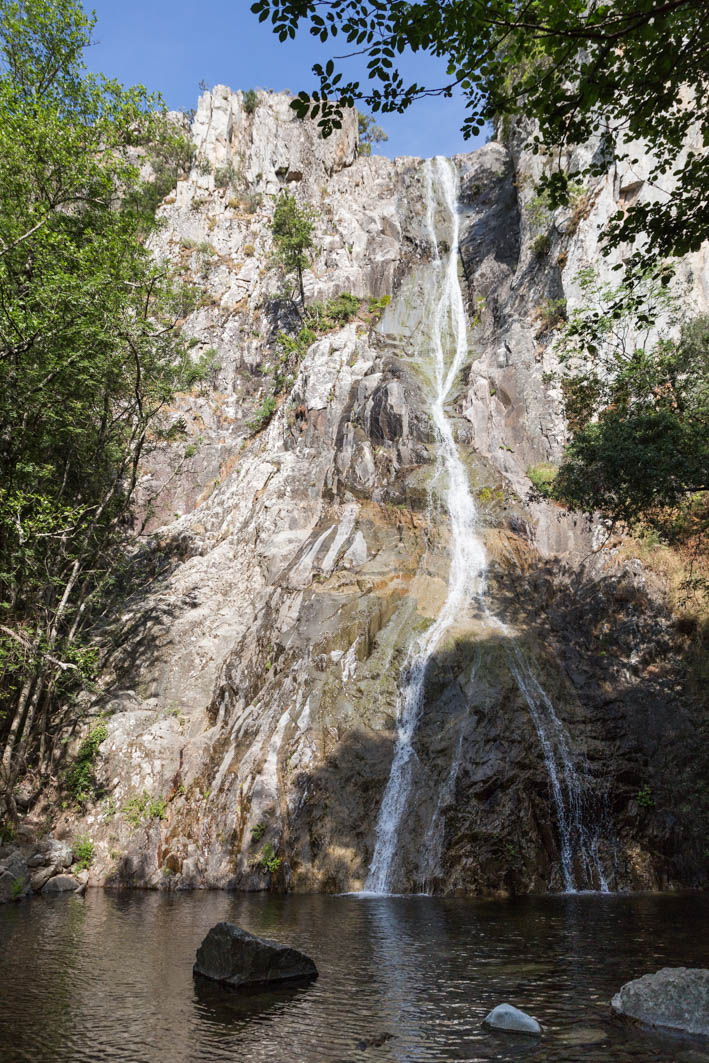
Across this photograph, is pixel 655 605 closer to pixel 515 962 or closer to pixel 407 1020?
pixel 515 962

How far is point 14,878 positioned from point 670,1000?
1396 cm

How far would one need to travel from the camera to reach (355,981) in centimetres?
743

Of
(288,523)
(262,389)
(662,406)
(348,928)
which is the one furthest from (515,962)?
(262,389)

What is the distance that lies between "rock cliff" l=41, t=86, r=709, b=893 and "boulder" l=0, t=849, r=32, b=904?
1.94 meters

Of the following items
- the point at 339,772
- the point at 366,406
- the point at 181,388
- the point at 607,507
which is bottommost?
the point at 339,772

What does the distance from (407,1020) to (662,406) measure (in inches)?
618

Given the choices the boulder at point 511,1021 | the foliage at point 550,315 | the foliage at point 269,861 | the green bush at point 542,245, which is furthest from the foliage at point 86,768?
the green bush at point 542,245

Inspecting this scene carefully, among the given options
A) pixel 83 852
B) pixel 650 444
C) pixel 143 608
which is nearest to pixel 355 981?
pixel 83 852

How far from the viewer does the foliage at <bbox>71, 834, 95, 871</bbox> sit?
15.8m

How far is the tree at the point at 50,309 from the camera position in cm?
1457

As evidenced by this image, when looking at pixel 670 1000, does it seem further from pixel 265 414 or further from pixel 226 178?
pixel 226 178

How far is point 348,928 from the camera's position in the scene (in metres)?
10.3

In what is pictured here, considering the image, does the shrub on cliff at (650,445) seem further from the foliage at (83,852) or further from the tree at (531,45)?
the foliage at (83,852)

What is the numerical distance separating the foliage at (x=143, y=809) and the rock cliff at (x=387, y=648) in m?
0.06
